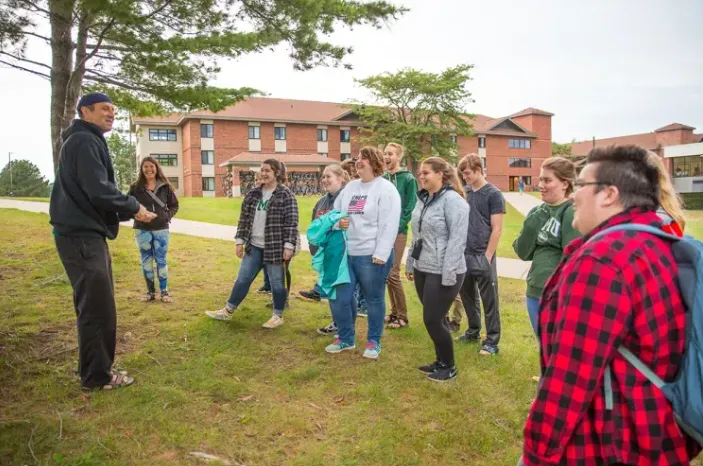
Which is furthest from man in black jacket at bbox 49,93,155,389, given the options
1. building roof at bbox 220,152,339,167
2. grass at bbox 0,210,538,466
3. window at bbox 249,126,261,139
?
window at bbox 249,126,261,139

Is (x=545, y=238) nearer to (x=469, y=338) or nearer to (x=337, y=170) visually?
(x=469, y=338)

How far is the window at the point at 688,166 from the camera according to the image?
53281 millimetres

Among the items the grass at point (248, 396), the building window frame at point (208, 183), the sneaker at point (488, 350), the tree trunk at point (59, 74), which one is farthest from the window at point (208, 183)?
the sneaker at point (488, 350)

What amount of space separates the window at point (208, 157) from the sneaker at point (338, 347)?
39980mm

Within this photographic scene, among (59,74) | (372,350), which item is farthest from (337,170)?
(59,74)

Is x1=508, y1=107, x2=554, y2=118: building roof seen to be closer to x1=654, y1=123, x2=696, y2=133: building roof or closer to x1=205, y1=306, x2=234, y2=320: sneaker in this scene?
x1=654, y1=123, x2=696, y2=133: building roof

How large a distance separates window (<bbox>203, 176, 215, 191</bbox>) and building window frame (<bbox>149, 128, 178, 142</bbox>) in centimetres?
582

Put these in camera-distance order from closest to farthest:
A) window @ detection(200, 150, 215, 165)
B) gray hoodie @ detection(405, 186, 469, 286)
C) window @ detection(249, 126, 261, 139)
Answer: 1. gray hoodie @ detection(405, 186, 469, 286)
2. window @ detection(200, 150, 215, 165)
3. window @ detection(249, 126, 261, 139)

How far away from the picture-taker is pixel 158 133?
4428 cm

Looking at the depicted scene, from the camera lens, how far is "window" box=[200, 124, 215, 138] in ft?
137

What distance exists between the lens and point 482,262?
5059mm

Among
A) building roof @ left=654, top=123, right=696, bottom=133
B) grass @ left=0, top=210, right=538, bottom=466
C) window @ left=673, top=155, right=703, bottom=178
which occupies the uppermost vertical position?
building roof @ left=654, top=123, right=696, bottom=133

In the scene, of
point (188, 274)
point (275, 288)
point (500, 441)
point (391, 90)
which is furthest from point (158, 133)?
point (500, 441)

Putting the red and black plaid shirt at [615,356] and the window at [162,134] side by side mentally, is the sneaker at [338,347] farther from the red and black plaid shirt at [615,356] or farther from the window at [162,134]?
the window at [162,134]
